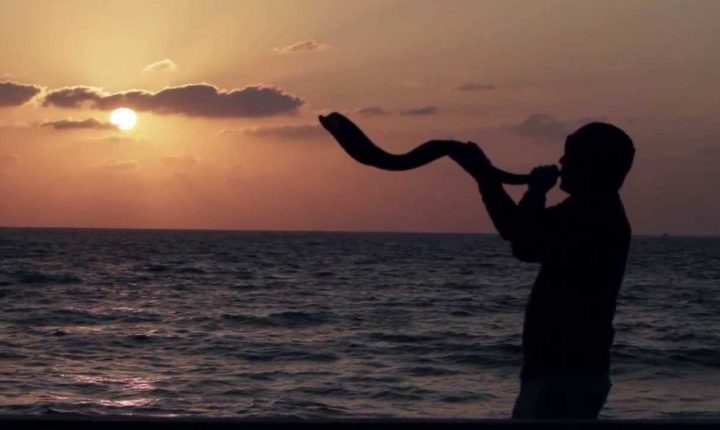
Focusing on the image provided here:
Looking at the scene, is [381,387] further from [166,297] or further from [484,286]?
[484,286]

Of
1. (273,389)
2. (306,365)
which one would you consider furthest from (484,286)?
(273,389)

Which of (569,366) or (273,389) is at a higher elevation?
(569,366)

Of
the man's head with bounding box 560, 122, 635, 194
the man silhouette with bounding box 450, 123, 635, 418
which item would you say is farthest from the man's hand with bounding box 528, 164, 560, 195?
the man's head with bounding box 560, 122, 635, 194

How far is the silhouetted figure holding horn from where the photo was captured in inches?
143

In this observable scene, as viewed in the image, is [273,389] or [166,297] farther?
[166,297]

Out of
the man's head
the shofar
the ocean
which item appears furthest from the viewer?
the ocean

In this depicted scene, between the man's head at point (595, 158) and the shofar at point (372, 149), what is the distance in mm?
342

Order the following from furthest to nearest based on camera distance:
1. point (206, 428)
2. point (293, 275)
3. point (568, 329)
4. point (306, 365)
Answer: point (293, 275) < point (306, 365) < point (568, 329) < point (206, 428)

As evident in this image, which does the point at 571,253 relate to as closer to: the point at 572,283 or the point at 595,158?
the point at 572,283

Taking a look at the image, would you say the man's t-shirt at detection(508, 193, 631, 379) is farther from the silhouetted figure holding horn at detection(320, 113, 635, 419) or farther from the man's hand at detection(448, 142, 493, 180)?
the man's hand at detection(448, 142, 493, 180)

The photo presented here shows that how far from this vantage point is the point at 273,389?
42.5 ft

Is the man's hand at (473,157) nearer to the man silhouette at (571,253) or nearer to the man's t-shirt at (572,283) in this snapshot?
the man silhouette at (571,253)

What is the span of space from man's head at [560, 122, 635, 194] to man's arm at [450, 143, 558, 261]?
22 centimetres

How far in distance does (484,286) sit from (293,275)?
30.2ft
